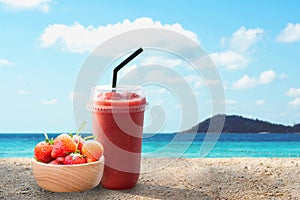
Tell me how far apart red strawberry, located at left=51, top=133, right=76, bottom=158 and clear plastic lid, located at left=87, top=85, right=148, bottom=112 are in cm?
27

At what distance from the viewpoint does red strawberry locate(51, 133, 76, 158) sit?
2.94 metres

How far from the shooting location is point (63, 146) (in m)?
2.95

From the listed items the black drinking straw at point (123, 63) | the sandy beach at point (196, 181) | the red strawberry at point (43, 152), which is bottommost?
the sandy beach at point (196, 181)

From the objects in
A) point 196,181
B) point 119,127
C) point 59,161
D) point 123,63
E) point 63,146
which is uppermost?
point 123,63

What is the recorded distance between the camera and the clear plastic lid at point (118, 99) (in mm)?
2912

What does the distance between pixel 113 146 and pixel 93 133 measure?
0.20 m

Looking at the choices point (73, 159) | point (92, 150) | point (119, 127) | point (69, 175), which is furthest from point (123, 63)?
point (69, 175)

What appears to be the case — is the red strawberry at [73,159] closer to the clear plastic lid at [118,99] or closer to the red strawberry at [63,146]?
the red strawberry at [63,146]

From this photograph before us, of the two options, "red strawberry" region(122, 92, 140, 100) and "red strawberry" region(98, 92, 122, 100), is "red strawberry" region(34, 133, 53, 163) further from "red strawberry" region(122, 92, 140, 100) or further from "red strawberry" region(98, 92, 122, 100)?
"red strawberry" region(122, 92, 140, 100)

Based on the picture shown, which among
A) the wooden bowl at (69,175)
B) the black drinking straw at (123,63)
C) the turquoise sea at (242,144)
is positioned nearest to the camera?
the wooden bowl at (69,175)

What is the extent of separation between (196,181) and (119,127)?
0.86 meters

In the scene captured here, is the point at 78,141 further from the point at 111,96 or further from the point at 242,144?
the point at 242,144

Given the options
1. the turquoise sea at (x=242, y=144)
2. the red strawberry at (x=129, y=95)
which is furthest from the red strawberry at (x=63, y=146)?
the turquoise sea at (x=242, y=144)

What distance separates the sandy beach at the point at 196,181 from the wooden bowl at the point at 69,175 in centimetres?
6
